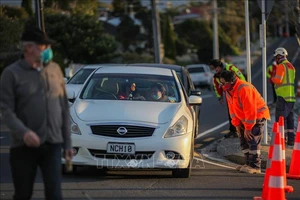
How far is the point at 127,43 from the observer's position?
6425 centimetres

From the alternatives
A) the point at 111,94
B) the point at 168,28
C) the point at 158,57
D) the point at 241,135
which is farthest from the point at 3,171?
the point at 168,28

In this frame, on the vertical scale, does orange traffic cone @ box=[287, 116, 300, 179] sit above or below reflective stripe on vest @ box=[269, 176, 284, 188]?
below

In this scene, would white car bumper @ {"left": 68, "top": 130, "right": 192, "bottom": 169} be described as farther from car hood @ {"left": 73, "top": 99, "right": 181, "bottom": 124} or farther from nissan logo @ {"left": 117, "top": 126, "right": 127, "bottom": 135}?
car hood @ {"left": 73, "top": 99, "right": 181, "bottom": 124}

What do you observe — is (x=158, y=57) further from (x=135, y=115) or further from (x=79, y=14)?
(x=135, y=115)

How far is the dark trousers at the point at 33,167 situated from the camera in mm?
5816

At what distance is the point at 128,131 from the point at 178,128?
708 millimetres

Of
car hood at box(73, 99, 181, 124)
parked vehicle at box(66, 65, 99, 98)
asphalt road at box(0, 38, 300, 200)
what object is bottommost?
asphalt road at box(0, 38, 300, 200)

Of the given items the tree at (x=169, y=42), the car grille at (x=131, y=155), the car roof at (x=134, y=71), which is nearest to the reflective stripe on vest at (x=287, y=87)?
the car roof at (x=134, y=71)

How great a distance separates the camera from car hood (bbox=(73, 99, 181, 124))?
32.2 ft

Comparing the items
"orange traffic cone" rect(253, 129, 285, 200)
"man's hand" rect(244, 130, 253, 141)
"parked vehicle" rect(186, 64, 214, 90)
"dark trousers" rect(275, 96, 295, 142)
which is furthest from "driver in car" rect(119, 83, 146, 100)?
"parked vehicle" rect(186, 64, 214, 90)

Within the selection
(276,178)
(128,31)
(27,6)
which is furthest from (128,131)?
(128,31)

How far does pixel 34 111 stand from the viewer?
580cm

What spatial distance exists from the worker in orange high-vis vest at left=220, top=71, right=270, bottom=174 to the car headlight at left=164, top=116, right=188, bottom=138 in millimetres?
924

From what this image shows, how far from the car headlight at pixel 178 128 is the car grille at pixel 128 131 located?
0.78ft
